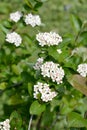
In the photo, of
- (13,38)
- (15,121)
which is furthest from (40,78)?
(13,38)

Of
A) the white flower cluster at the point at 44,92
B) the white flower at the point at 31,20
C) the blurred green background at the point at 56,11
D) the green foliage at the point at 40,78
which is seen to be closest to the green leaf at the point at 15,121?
the green foliage at the point at 40,78

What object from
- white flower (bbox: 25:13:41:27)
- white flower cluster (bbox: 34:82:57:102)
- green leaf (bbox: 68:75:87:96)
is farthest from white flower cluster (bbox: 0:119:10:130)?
white flower (bbox: 25:13:41:27)

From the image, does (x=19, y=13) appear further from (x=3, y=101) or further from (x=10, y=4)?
(x=10, y=4)

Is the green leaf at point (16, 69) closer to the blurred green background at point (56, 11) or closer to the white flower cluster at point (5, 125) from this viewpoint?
the white flower cluster at point (5, 125)

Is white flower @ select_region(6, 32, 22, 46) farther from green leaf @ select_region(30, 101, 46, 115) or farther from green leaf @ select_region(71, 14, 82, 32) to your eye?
green leaf @ select_region(30, 101, 46, 115)

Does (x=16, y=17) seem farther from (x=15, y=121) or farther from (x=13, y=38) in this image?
(x=15, y=121)

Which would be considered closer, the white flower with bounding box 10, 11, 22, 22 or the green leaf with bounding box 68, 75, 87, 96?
the green leaf with bounding box 68, 75, 87, 96
